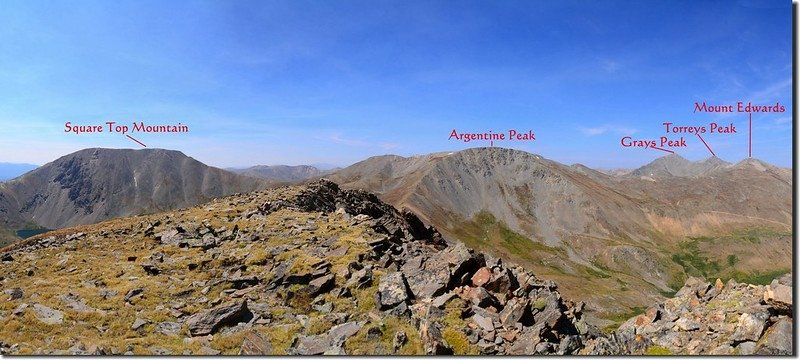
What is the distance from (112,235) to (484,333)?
119 ft

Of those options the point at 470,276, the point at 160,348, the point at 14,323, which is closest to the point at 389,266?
the point at 470,276

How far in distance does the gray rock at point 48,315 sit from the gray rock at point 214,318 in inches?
221

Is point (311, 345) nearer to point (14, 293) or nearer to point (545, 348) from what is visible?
point (545, 348)

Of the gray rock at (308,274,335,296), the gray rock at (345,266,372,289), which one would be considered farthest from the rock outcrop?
the gray rock at (308,274,335,296)

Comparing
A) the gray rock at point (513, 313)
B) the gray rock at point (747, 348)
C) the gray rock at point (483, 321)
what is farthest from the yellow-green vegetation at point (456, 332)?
the gray rock at point (747, 348)

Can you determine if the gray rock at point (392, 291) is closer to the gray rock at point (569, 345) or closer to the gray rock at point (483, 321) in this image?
the gray rock at point (483, 321)

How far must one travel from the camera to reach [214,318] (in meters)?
19.8

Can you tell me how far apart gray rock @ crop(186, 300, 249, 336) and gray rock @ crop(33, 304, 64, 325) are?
5.62 meters

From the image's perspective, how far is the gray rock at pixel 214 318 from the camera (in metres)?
19.4

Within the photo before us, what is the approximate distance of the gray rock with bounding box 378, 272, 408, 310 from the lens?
66.0 feet

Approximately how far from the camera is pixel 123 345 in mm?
17047

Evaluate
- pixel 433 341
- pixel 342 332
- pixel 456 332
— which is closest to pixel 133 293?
pixel 342 332

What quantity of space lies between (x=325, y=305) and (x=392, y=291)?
3.84 metres

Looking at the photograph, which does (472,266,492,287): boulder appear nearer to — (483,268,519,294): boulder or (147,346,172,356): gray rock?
(483,268,519,294): boulder
